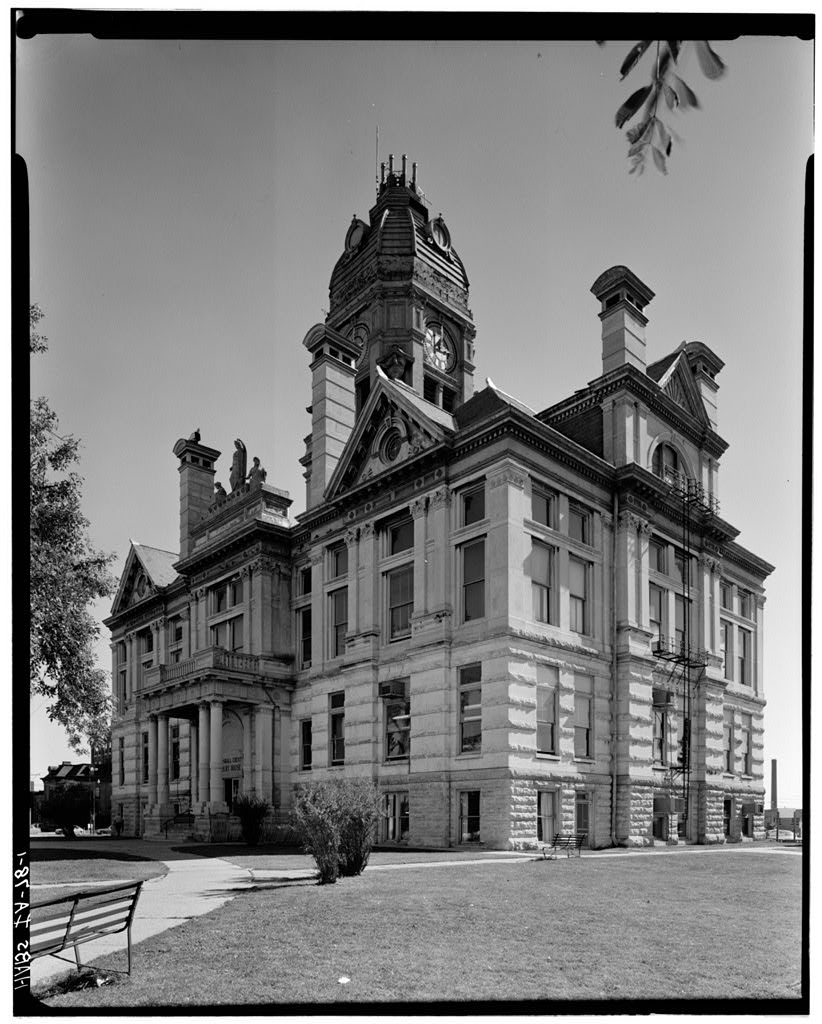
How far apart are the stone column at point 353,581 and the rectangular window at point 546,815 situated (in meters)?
6.41

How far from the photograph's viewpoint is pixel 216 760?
25078 mm

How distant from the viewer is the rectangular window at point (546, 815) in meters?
22.5

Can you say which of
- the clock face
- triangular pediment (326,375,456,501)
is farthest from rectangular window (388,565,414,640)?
the clock face

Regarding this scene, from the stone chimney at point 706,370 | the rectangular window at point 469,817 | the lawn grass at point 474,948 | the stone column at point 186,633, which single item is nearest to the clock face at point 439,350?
the stone column at point 186,633

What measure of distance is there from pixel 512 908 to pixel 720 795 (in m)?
12.0

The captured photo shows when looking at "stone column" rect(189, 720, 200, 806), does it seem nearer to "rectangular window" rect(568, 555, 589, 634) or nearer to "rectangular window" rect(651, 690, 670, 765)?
"rectangular window" rect(568, 555, 589, 634)

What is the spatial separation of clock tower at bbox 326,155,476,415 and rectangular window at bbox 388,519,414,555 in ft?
33.0

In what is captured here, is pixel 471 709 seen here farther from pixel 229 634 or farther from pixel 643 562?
pixel 229 634

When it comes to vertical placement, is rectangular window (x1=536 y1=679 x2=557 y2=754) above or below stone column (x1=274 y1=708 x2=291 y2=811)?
above

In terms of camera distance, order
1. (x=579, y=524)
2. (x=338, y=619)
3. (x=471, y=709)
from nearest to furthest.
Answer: (x=471, y=709) < (x=579, y=524) < (x=338, y=619)

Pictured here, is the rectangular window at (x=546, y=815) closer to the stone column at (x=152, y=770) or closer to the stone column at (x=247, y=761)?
the stone column at (x=247, y=761)

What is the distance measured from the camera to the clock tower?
3675 centimetres

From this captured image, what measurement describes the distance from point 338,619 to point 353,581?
1.19 metres

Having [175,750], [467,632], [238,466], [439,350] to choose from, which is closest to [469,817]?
[467,632]
